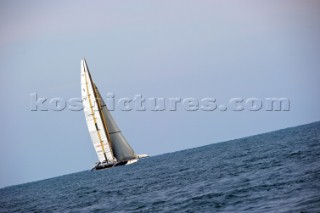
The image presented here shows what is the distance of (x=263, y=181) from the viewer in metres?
36.6

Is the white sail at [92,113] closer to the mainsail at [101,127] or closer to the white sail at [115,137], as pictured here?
the mainsail at [101,127]

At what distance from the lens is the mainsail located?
79375 millimetres

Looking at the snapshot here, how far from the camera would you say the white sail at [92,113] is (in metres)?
79.2

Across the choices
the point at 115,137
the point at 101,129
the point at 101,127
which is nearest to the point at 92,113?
the point at 101,127

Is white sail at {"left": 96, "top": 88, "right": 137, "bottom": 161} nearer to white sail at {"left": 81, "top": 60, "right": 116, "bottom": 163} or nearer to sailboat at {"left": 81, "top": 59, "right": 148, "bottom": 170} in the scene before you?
sailboat at {"left": 81, "top": 59, "right": 148, "bottom": 170}

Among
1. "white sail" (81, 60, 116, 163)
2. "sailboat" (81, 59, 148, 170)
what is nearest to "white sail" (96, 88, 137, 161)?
"sailboat" (81, 59, 148, 170)

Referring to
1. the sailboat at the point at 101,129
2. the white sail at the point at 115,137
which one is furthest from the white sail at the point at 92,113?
the white sail at the point at 115,137

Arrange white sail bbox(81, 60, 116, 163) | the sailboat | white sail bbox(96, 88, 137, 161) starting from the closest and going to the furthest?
white sail bbox(81, 60, 116, 163) → the sailboat → white sail bbox(96, 88, 137, 161)

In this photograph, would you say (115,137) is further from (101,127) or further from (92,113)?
(92,113)

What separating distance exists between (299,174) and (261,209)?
11019 mm

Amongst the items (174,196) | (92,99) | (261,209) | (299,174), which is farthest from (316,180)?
(92,99)

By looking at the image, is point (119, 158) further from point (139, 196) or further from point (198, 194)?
point (198, 194)

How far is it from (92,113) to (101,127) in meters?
2.66

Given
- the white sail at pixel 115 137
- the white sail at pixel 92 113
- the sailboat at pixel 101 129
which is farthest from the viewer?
the white sail at pixel 115 137
